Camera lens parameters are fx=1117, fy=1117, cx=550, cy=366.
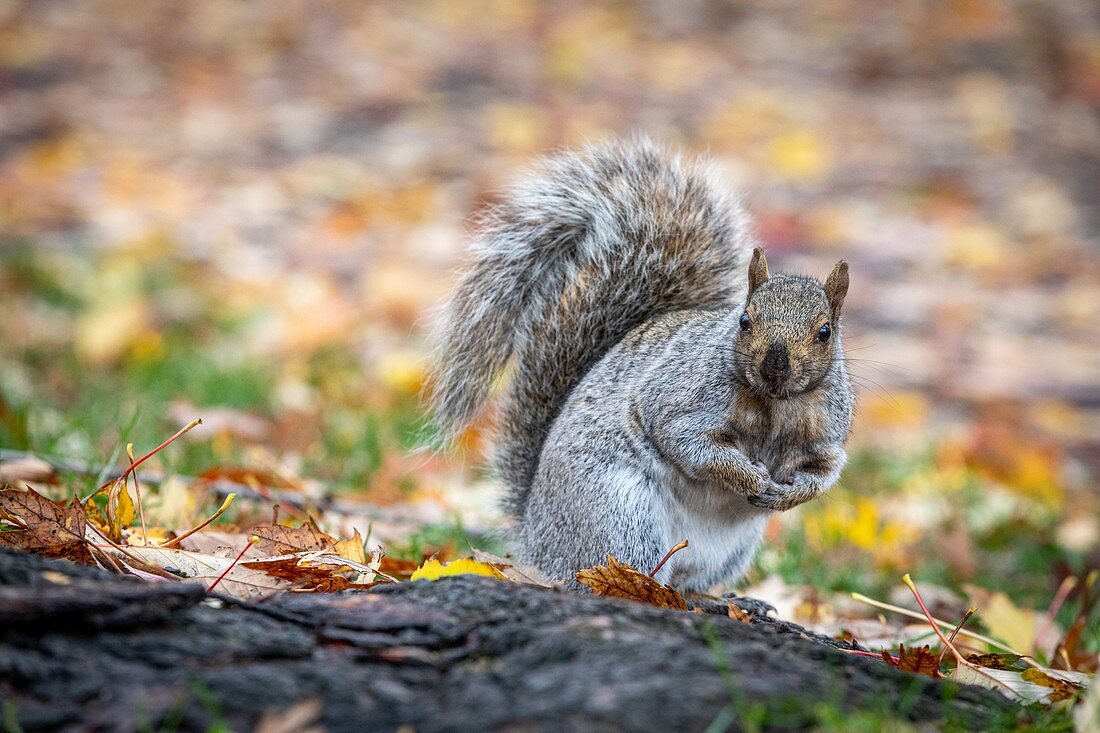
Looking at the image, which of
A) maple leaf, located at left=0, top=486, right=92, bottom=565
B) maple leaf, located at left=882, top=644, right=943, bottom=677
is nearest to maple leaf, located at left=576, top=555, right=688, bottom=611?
maple leaf, located at left=882, top=644, right=943, bottom=677

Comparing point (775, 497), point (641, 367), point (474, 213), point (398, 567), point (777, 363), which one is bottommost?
point (398, 567)

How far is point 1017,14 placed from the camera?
1023 centimetres

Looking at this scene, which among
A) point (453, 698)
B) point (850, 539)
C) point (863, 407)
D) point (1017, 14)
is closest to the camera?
point (453, 698)

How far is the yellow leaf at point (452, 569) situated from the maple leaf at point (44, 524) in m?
0.53

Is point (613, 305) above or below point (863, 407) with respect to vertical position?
above

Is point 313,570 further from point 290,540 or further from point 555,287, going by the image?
point 555,287

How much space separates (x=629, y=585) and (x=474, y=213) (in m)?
1.50

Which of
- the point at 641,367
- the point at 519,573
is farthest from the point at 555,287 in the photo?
the point at 519,573

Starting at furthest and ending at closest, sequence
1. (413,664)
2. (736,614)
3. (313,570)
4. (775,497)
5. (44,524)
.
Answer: (775,497) → (736,614) → (313,570) → (44,524) → (413,664)

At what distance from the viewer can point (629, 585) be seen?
1.89 m

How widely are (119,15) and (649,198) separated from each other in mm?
7790

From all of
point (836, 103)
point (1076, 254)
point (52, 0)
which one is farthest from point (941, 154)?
point (52, 0)

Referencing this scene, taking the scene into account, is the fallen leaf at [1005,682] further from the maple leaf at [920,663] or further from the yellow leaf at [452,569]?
the yellow leaf at [452,569]

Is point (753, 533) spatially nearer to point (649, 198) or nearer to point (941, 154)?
point (649, 198)
